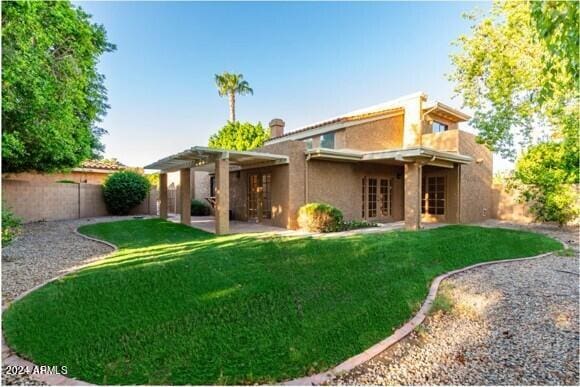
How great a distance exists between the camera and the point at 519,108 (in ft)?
48.3

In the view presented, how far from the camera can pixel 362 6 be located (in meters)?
9.67

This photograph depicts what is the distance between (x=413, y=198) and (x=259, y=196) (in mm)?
7760

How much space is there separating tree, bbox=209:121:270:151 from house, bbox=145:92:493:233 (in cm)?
1148

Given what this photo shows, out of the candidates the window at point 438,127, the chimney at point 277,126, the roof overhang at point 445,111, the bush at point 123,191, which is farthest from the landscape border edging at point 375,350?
the bush at point 123,191

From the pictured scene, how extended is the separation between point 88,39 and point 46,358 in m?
7.89

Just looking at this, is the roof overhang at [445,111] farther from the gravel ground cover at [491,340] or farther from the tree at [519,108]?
the gravel ground cover at [491,340]

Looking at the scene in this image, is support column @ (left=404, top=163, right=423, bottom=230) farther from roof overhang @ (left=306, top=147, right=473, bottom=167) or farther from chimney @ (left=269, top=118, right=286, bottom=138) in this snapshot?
chimney @ (left=269, top=118, right=286, bottom=138)

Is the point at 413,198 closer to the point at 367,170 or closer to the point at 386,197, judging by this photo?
the point at 367,170

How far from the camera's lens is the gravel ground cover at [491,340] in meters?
3.56

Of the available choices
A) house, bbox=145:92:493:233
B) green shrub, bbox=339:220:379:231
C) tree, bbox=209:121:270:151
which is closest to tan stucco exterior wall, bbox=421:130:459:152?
house, bbox=145:92:493:233

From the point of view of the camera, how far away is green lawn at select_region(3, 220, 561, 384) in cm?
359

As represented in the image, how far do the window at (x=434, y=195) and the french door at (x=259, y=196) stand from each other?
30.2 ft

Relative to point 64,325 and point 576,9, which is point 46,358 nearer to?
point 64,325

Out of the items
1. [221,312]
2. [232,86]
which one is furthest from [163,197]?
[232,86]
